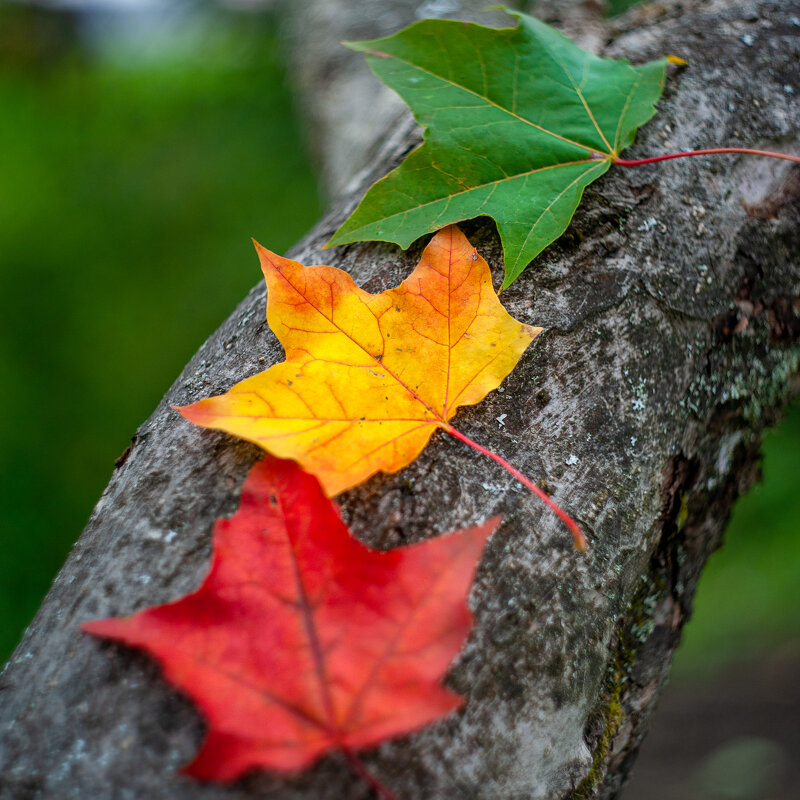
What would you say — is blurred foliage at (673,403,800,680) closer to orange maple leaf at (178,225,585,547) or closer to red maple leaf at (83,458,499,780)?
orange maple leaf at (178,225,585,547)

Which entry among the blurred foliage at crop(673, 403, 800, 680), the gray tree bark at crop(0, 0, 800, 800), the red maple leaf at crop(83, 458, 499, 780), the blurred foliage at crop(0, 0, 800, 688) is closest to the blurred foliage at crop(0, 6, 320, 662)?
the blurred foliage at crop(0, 0, 800, 688)

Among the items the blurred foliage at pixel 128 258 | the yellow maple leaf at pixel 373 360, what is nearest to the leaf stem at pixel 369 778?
the yellow maple leaf at pixel 373 360

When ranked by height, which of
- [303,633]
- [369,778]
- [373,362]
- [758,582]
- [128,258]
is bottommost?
[758,582]

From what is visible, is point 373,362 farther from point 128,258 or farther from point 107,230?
point 107,230

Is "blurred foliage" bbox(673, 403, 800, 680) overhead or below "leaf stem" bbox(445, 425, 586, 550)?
below

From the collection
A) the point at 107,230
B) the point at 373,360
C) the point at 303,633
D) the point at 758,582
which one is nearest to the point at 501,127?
the point at 373,360

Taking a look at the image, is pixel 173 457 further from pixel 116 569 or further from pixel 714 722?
pixel 714 722

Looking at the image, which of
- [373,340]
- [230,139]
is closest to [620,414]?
[373,340]
